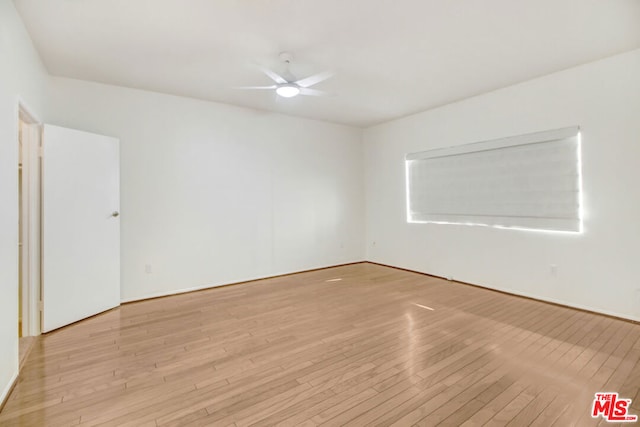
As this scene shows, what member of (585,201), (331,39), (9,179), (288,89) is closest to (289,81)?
(288,89)

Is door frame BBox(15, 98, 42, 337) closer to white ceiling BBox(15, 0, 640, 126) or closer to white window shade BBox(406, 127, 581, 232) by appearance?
white ceiling BBox(15, 0, 640, 126)

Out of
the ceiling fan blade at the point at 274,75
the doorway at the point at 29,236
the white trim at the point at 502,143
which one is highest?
the ceiling fan blade at the point at 274,75

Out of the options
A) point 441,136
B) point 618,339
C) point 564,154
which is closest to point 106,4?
point 441,136

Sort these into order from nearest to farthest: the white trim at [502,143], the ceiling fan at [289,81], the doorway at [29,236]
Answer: the doorway at [29,236]
the ceiling fan at [289,81]
the white trim at [502,143]

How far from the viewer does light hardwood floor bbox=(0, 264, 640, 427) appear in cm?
178

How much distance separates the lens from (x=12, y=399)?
1.92m

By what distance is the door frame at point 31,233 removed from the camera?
112 inches

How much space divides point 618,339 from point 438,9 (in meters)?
3.15

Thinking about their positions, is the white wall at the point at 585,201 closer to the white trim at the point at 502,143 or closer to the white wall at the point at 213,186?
the white trim at the point at 502,143

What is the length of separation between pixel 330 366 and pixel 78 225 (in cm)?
292

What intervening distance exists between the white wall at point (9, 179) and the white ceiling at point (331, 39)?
271mm

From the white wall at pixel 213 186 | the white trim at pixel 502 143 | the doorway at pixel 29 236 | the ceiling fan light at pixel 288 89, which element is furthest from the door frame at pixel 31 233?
the white trim at pixel 502 143

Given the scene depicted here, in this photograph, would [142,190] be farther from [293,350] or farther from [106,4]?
[293,350]

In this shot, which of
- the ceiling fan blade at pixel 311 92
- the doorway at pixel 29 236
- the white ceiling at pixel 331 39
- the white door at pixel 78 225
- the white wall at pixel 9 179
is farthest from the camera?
the ceiling fan blade at pixel 311 92
